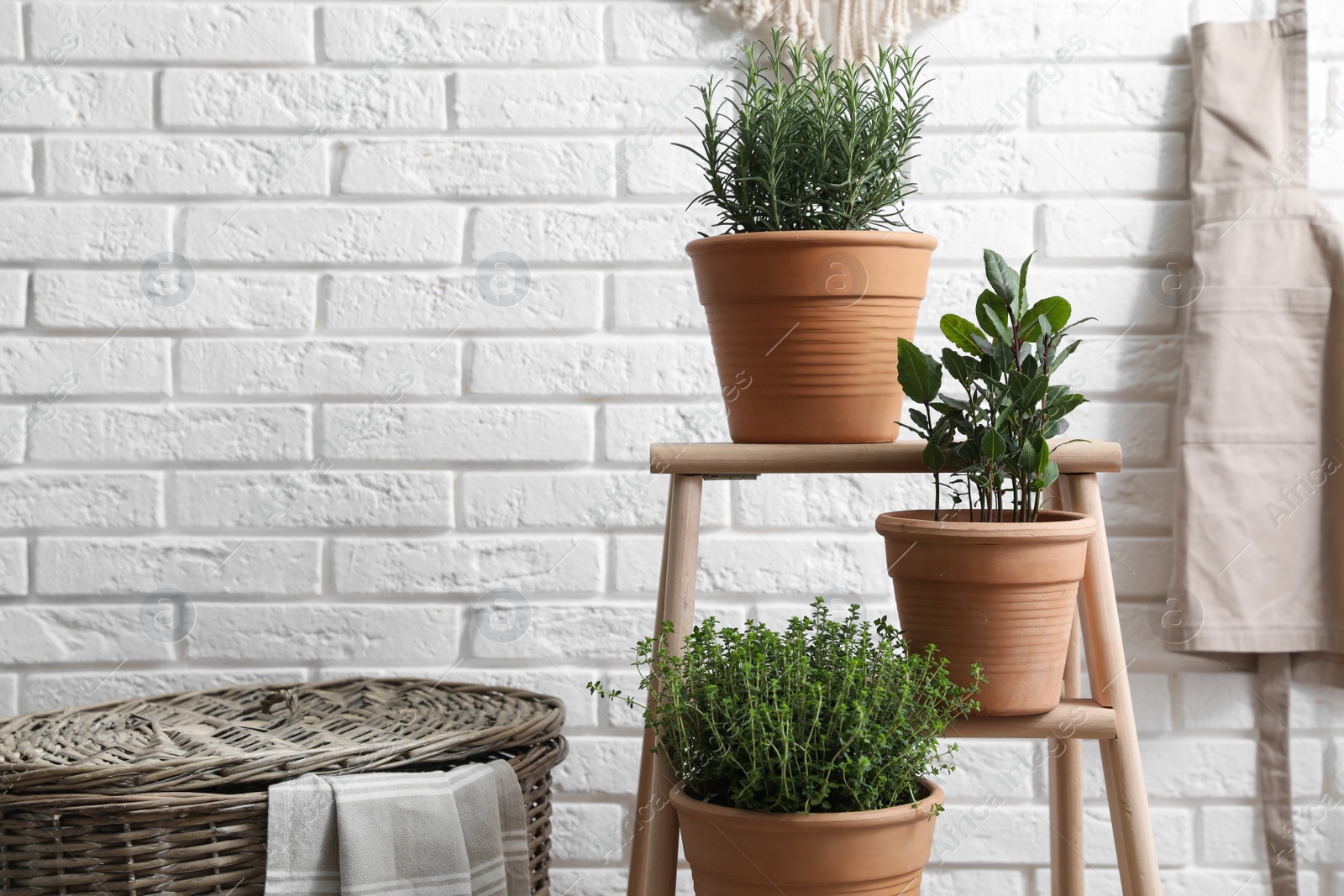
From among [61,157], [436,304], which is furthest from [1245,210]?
[61,157]

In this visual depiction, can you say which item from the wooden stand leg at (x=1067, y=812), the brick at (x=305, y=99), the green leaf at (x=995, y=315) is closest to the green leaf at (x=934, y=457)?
the green leaf at (x=995, y=315)

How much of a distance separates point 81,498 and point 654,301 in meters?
0.78

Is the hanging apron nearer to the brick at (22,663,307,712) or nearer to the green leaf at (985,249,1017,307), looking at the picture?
the green leaf at (985,249,1017,307)

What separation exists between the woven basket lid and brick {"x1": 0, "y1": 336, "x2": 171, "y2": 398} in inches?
16.5

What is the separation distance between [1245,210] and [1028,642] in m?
0.78

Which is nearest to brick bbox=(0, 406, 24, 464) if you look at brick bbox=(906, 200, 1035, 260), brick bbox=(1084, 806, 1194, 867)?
brick bbox=(906, 200, 1035, 260)

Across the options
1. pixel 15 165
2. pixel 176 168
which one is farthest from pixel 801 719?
pixel 15 165

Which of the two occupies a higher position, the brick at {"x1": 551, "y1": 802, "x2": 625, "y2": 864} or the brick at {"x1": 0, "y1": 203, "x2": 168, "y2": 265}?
the brick at {"x1": 0, "y1": 203, "x2": 168, "y2": 265}

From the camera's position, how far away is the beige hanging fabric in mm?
1348

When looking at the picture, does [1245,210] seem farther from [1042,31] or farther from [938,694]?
[938,694]

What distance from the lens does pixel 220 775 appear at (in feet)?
3.02

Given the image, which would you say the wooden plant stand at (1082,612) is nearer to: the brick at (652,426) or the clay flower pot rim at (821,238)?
the clay flower pot rim at (821,238)

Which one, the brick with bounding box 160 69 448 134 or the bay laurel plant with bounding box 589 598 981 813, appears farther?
the brick with bounding box 160 69 448 134

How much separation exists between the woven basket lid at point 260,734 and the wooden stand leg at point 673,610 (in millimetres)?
195
